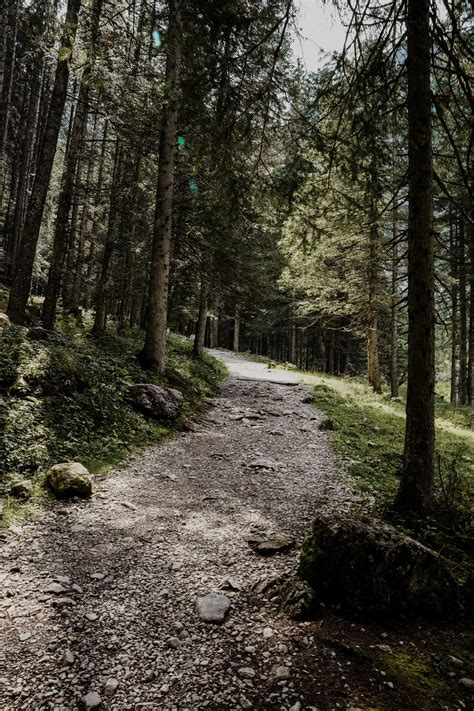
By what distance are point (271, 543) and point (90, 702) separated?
2431 mm

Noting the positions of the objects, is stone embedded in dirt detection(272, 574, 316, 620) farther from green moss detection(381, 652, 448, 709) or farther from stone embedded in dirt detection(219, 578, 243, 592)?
green moss detection(381, 652, 448, 709)

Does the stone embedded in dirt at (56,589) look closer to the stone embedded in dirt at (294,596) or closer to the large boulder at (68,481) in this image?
the large boulder at (68,481)

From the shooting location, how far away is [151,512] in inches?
205

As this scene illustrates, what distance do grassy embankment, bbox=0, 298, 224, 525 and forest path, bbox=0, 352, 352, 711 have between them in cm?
53

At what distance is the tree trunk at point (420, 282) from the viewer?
15.6ft

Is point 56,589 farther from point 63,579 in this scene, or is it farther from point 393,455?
point 393,455

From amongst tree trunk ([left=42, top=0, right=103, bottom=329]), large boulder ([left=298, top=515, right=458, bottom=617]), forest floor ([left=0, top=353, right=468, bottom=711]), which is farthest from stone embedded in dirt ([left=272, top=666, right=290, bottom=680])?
tree trunk ([left=42, top=0, right=103, bottom=329])

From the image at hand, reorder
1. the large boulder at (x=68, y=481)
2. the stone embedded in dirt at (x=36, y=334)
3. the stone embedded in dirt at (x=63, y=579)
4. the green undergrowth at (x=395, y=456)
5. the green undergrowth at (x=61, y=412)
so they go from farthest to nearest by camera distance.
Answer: the stone embedded in dirt at (x=36, y=334) → the green undergrowth at (x=61, y=412) → the large boulder at (x=68, y=481) → the green undergrowth at (x=395, y=456) → the stone embedded in dirt at (x=63, y=579)

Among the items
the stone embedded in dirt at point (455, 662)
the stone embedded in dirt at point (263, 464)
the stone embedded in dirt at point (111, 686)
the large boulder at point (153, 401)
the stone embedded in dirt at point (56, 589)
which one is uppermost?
the large boulder at point (153, 401)

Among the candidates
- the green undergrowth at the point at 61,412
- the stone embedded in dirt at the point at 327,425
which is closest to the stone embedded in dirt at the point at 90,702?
the green undergrowth at the point at 61,412

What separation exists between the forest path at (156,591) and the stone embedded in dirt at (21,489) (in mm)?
370

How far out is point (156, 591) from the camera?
367cm

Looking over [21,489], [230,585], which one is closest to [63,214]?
[21,489]

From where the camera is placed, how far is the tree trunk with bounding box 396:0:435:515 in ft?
15.6
